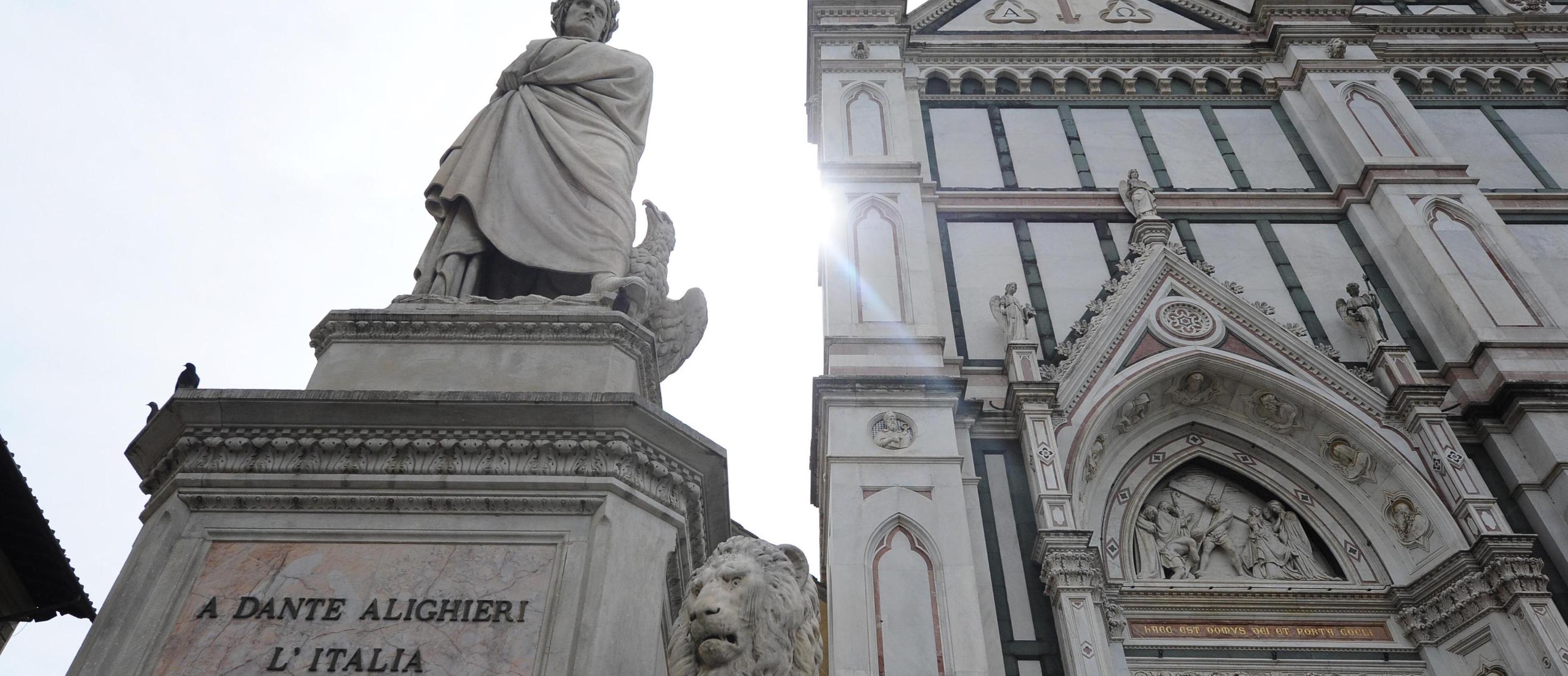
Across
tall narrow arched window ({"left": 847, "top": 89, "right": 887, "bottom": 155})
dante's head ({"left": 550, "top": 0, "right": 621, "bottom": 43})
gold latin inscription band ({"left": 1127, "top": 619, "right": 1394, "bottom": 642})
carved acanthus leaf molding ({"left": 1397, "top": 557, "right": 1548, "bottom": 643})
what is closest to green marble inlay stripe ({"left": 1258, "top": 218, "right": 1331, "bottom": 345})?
carved acanthus leaf molding ({"left": 1397, "top": 557, "right": 1548, "bottom": 643})

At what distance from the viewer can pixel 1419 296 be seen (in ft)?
40.9

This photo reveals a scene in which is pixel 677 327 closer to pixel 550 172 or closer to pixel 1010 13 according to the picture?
pixel 550 172

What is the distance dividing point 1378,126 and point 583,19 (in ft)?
40.1

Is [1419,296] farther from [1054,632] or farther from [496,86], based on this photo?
[496,86]

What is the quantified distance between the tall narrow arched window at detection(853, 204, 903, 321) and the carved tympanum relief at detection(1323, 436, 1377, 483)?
4.30 metres

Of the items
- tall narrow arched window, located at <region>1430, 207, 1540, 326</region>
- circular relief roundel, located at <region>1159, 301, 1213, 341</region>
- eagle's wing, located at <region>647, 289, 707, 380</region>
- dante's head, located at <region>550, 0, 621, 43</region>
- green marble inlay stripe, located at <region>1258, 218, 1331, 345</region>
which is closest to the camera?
eagle's wing, located at <region>647, 289, 707, 380</region>

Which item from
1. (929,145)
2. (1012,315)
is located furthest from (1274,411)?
(929,145)

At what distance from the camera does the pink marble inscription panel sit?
10.6ft

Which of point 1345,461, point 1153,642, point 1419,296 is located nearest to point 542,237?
point 1153,642

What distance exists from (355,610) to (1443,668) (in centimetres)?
896

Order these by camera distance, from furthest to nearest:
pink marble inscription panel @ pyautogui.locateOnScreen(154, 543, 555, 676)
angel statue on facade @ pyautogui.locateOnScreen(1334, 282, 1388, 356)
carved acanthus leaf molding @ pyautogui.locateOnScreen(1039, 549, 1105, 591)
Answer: angel statue on facade @ pyautogui.locateOnScreen(1334, 282, 1388, 356) → carved acanthus leaf molding @ pyautogui.locateOnScreen(1039, 549, 1105, 591) → pink marble inscription panel @ pyautogui.locateOnScreen(154, 543, 555, 676)

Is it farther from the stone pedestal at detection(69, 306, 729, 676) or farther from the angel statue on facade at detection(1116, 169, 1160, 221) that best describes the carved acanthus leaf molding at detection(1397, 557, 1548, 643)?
the stone pedestal at detection(69, 306, 729, 676)

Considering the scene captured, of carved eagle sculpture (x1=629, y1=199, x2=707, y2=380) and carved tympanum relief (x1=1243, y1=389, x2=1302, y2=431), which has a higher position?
carved tympanum relief (x1=1243, y1=389, x2=1302, y2=431)

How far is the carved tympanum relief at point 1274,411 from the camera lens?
442 inches
